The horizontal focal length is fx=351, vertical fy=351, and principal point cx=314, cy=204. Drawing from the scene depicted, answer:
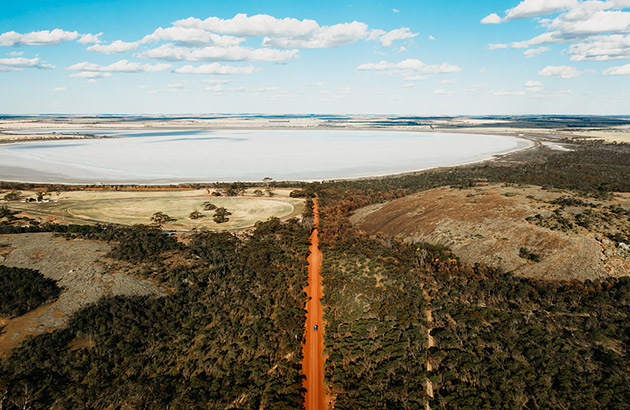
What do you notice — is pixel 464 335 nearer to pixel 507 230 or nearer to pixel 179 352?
pixel 507 230

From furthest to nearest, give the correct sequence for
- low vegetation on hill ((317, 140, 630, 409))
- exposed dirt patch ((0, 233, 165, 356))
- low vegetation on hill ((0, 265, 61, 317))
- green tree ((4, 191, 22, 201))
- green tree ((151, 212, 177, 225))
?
green tree ((4, 191, 22, 201)), green tree ((151, 212, 177, 225)), low vegetation on hill ((0, 265, 61, 317)), exposed dirt patch ((0, 233, 165, 356)), low vegetation on hill ((317, 140, 630, 409))

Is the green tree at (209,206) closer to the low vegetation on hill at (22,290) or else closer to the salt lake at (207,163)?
the salt lake at (207,163)

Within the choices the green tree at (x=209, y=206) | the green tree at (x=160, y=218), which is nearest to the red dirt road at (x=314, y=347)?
the green tree at (x=160, y=218)

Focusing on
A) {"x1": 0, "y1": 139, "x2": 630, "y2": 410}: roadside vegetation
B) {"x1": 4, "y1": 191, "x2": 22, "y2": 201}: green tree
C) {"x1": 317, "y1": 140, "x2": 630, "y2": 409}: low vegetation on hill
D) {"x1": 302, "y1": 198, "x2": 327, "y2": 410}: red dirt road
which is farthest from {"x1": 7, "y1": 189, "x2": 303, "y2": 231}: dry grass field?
{"x1": 317, "y1": 140, "x2": 630, "y2": 409}: low vegetation on hill

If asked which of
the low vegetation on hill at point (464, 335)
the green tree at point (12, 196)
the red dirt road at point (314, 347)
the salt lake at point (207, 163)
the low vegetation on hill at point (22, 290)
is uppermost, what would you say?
the salt lake at point (207, 163)

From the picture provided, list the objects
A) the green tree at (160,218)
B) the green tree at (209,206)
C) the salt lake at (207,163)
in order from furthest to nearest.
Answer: the salt lake at (207,163)
the green tree at (209,206)
the green tree at (160,218)

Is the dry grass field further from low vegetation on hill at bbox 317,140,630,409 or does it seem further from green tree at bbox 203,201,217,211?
low vegetation on hill at bbox 317,140,630,409

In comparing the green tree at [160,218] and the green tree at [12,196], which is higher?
the green tree at [12,196]

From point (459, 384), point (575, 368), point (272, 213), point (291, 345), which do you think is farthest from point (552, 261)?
point (272, 213)
